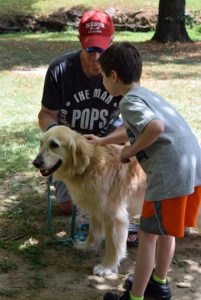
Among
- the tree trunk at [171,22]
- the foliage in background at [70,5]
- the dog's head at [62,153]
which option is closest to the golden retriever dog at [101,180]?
the dog's head at [62,153]

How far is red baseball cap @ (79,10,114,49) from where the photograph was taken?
3453mm

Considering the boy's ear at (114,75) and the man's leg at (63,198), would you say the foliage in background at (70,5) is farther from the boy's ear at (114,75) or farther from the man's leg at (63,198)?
the boy's ear at (114,75)

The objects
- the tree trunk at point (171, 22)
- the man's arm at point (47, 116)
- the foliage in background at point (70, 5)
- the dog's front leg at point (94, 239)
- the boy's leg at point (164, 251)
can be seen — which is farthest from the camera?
the foliage in background at point (70, 5)

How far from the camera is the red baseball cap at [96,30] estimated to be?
11.3 feet

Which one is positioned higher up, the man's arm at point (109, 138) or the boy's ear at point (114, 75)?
the boy's ear at point (114, 75)

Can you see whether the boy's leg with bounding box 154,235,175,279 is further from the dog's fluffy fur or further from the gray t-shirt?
the dog's fluffy fur

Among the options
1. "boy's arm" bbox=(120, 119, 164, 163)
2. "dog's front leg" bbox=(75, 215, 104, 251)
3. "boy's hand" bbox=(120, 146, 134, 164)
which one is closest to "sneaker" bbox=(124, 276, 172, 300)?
"dog's front leg" bbox=(75, 215, 104, 251)

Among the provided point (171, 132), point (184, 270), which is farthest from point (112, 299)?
point (171, 132)

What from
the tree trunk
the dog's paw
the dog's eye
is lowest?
the dog's paw

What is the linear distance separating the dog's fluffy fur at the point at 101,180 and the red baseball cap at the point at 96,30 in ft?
3.10

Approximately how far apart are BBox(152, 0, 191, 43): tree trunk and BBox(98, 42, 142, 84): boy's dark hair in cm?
1467

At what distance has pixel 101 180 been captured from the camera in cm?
322

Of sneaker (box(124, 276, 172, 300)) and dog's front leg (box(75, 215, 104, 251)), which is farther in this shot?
dog's front leg (box(75, 215, 104, 251))

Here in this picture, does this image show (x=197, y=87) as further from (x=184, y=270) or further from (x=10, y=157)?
(x=184, y=270)
